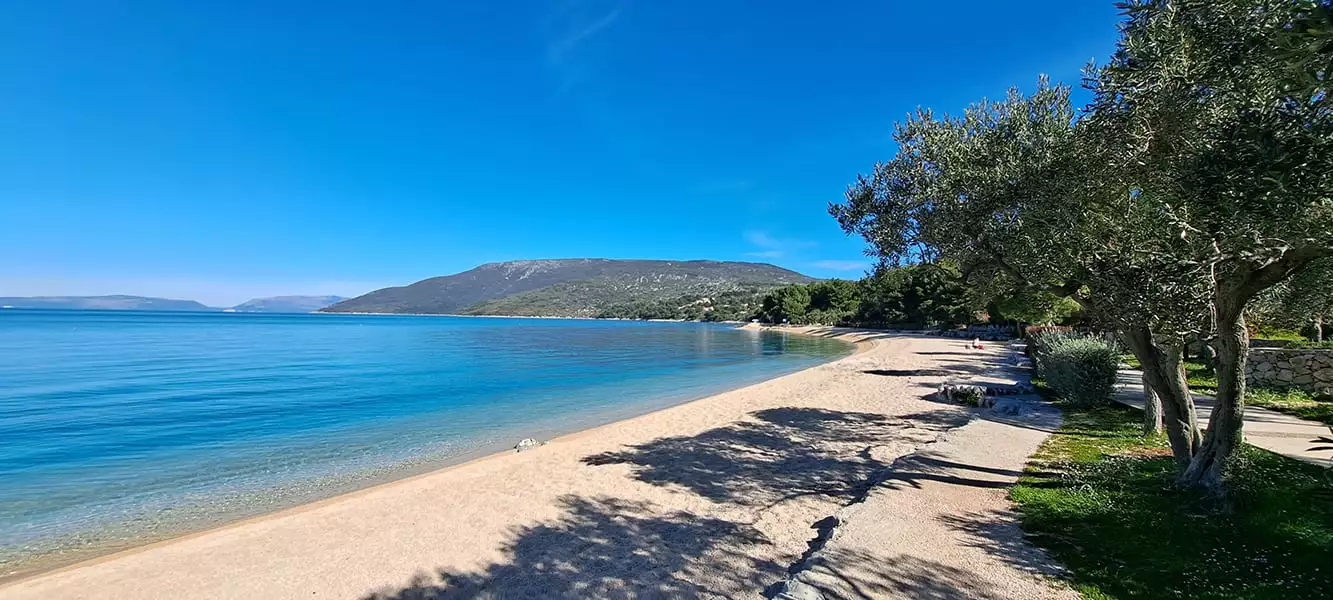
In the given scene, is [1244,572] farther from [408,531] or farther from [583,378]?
[583,378]

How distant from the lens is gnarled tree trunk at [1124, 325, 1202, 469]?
23.1ft

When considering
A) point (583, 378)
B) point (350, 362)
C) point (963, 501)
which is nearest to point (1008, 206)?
point (963, 501)

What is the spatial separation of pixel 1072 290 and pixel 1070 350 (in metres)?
8.75

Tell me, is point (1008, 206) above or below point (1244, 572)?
above

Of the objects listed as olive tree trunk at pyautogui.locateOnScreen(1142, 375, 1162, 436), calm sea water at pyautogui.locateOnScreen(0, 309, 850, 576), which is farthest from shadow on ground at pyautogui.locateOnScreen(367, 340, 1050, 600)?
calm sea water at pyautogui.locateOnScreen(0, 309, 850, 576)

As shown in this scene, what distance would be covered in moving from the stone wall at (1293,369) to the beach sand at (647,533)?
774 centimetres

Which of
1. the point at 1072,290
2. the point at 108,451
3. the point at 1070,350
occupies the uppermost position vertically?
the point at 1072,290

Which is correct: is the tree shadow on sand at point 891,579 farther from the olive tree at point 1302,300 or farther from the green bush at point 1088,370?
the green bush at point 1088,370

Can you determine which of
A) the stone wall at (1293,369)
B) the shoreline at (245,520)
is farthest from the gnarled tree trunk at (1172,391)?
the shoreline at (245,520)

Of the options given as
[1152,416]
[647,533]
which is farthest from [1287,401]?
[647,533]

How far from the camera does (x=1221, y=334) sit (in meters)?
5.66

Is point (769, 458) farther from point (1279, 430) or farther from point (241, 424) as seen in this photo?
point (241, 424)

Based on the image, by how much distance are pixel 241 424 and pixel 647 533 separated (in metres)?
17.1

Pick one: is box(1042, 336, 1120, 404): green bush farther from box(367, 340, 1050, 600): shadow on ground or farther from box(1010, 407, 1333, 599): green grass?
box(1010, 407, 1333, 599): green grass
